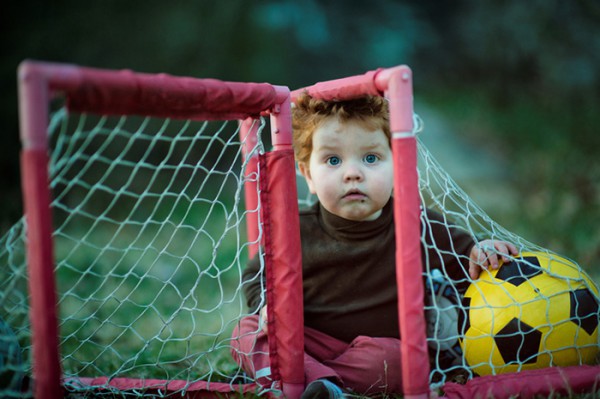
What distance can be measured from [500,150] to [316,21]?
237 cm

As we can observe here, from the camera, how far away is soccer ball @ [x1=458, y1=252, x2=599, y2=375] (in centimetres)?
166

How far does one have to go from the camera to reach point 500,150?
227 inches

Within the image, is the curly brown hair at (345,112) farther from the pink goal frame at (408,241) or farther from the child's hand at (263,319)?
the child's hand at (263,319)

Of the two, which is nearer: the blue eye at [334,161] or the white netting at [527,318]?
the white netting at [527,318]

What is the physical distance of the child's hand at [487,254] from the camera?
1.80 m

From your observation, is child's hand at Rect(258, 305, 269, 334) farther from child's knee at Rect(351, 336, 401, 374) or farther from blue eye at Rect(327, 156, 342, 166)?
blue eye at Rect(327, 156, 342, 166)

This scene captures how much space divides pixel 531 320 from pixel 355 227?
0.56m

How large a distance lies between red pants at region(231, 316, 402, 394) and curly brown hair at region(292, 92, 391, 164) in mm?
597

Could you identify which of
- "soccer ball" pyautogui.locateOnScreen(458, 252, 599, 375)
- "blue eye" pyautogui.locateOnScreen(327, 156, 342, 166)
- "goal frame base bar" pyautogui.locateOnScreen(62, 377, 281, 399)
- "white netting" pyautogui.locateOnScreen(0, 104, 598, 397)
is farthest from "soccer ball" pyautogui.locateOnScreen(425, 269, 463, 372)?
"goal frame base bar" pyautogui.locateOnScreen(62, 377, 281, 399)

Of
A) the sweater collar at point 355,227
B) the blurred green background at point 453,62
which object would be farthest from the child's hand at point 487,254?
the blurred green background at point 453,62

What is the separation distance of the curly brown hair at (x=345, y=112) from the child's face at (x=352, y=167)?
18 mm

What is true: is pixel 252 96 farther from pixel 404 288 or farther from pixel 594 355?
pixel 594 355

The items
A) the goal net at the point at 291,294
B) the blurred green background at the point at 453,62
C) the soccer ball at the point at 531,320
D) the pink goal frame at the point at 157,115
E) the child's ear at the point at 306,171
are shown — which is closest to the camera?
the pink goal frame at the point at 157,115

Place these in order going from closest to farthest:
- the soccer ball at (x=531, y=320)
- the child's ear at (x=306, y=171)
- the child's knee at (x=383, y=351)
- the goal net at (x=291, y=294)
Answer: the goal net at (x=291, y=294), the soccer ball at (x=531, y=320), the child's knee at (x=383, y=351), the child's ear at (x=306, y=171)
